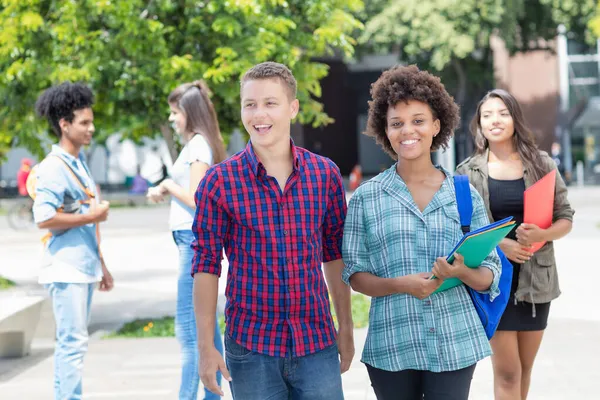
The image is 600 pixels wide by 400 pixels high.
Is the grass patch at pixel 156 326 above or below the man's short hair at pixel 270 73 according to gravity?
below

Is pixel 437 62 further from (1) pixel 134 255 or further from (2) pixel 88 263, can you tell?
(2) pixel 88 263

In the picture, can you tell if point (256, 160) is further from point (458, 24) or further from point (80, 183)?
point (458, 24)

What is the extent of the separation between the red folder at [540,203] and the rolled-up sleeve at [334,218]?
48.5 inches

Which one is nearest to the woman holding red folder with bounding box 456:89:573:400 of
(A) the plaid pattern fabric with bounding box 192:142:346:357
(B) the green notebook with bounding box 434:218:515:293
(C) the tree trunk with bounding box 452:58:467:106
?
(B) the green notebook with bounding box 434:218:515:293

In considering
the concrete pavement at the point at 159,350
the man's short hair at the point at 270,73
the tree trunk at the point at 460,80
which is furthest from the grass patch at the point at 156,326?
the tree trunk at the point at 460,80

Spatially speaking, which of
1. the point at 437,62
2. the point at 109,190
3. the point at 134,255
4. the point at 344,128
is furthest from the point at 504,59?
the point at 134,255

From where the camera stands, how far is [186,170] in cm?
507

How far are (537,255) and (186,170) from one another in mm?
1933

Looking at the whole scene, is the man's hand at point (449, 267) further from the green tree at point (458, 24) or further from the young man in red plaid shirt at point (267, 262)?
the green tree at point (458, 24)

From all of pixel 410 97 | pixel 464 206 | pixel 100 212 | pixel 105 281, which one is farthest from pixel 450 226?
pixel 105 281

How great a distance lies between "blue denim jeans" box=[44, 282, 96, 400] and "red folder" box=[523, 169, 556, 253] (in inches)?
90.6

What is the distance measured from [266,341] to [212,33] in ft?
20.1

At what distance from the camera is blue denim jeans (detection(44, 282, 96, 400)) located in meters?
4.68

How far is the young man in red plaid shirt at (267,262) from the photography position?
3.11 meters
